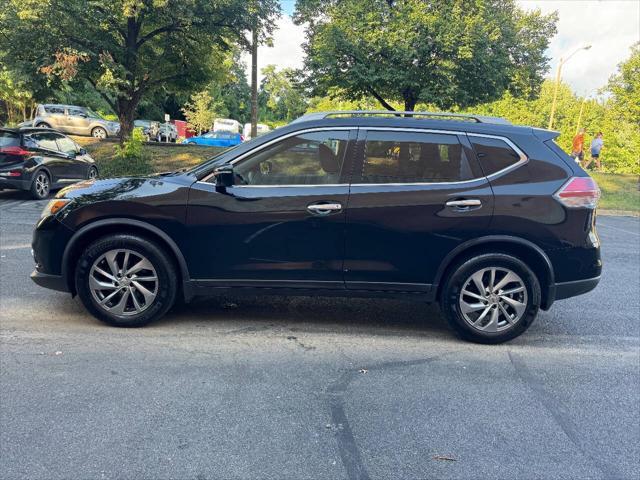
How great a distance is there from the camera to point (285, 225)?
13.5 feet

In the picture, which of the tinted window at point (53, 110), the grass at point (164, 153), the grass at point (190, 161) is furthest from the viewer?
the tinted window at point (53, 110)

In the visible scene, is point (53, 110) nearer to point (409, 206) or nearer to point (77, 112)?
point (77, 112)

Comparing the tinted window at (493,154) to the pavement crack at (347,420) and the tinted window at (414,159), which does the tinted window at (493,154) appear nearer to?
the tinted window at (414,159)

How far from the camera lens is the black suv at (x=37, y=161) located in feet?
35.8

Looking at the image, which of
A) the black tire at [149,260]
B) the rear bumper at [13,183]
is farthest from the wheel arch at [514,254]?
the rear bumper at [13,183]

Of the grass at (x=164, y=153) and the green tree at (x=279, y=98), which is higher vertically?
the green tree at (x=279, y=98)

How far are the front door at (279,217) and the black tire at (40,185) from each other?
9010 millimetres

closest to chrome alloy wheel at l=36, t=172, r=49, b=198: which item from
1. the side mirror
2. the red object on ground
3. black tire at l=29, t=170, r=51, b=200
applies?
black tire at l=29, t=170, r=51, b=200

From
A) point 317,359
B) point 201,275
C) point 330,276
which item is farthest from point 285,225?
point 317,359

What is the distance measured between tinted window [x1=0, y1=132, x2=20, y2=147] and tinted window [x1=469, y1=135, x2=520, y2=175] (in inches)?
411

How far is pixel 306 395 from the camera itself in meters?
3.29

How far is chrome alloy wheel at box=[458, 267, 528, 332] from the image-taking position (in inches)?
165

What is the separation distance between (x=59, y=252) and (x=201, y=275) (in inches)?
47.3

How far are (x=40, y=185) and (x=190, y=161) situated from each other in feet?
21.6
